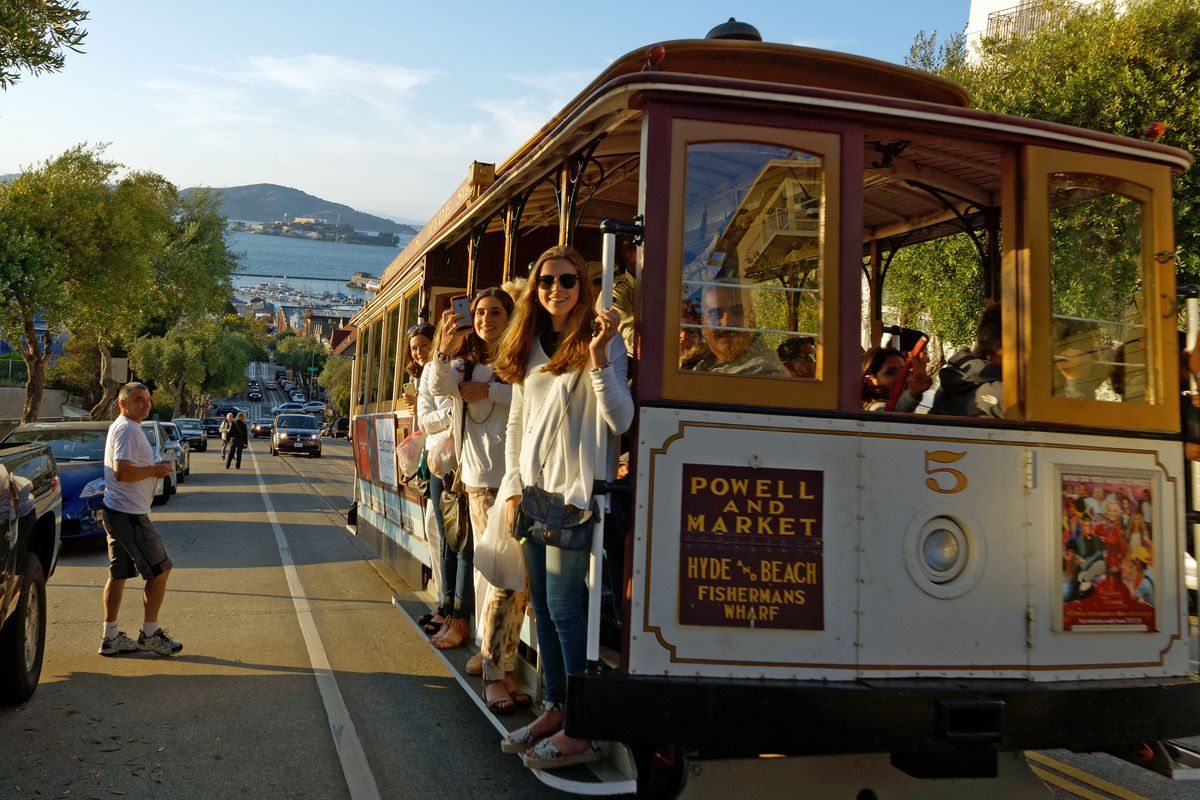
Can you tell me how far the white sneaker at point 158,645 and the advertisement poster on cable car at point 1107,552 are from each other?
5635 mm

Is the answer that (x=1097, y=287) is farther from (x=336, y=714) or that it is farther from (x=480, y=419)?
(x=336, y=714)

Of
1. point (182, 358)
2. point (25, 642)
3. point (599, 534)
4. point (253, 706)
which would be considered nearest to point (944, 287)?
point (253, 706)

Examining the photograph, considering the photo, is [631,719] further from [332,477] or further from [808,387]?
[332,477]

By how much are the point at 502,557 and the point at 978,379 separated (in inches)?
87.6

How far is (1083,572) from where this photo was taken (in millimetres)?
3955

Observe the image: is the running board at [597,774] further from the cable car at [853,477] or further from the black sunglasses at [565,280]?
the black sunglasses at [565,280]

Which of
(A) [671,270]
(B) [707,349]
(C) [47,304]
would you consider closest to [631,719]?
(B) [707,349]

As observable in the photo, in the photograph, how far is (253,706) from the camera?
5684mm

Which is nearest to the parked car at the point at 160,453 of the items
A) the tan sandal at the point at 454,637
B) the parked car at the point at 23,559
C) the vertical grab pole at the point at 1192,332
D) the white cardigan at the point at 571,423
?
the parked car at the point at 23,559

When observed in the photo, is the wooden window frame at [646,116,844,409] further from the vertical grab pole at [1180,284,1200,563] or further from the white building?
the white building

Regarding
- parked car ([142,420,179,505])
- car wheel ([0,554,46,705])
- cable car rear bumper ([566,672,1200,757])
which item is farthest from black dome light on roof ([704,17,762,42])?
parked car ([142,420,179,505])

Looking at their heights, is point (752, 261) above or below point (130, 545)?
above

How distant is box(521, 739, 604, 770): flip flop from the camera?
12.4ft

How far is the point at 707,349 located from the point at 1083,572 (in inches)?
71.1
